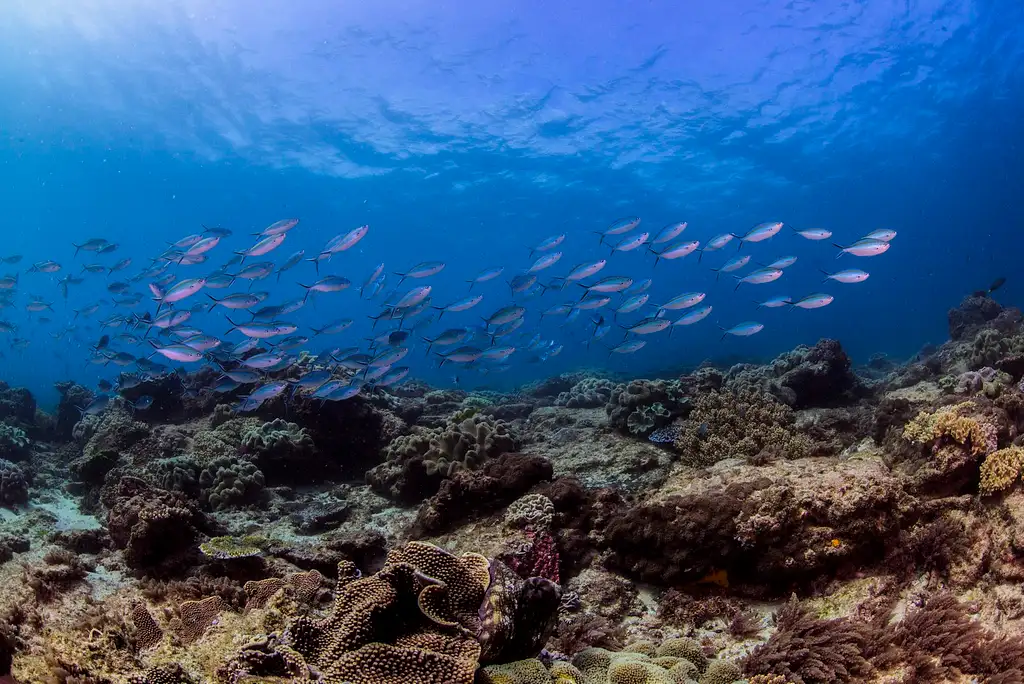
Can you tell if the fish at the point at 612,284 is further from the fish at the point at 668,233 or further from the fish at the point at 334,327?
the fish at the point at 334,327

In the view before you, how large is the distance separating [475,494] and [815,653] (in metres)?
3.77

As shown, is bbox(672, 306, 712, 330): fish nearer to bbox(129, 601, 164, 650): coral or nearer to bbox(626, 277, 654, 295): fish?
bbox(626, 277, 654, 295): fish

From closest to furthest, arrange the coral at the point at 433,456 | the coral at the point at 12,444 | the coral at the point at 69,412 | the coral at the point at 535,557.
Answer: the coral at the point at 535,557 < the coral at the point at 433,456 < the coral at the point at 12,444 < the coral at the point at 69,412

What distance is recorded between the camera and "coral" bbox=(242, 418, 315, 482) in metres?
8.77

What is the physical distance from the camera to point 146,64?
29500mm

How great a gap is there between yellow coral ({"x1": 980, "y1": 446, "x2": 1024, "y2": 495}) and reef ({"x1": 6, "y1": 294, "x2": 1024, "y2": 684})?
2 cm

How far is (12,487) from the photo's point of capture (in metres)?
8.55

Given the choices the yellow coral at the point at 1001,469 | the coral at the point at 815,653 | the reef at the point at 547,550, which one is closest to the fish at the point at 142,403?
the reef at the point at 547,550

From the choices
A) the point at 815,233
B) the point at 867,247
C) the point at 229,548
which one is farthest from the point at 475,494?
the point at 815,233

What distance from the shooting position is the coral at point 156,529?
5.53m

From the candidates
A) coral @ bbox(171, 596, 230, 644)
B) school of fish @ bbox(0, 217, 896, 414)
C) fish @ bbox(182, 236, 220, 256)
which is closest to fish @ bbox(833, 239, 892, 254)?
school of fish @ bbox(0, 217, 896, 414)

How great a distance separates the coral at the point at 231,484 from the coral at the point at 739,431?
21.3 ft

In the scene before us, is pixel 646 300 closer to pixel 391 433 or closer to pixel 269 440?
pixel 391 433

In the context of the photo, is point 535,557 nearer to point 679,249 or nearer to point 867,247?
point 679,249
